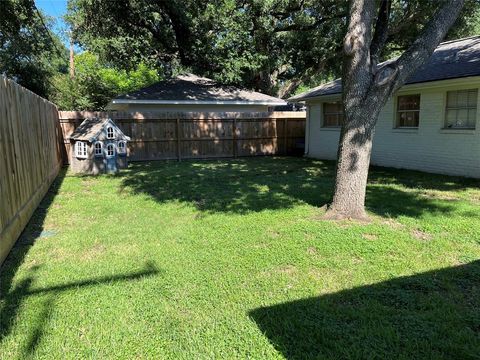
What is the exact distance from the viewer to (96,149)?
11109 millimetres

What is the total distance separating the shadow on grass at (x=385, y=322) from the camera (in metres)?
2.64

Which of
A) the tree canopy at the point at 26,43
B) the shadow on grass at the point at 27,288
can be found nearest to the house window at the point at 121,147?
the tree canopy at the point at 26,43

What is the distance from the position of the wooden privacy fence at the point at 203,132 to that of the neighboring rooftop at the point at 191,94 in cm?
137

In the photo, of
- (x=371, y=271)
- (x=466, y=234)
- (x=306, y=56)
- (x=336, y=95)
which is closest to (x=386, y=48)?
(x=306, y=56)

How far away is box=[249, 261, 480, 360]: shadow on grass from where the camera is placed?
2645 millimetres

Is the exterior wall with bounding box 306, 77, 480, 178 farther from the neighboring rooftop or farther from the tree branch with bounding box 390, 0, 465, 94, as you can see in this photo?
the neighboring rooftop

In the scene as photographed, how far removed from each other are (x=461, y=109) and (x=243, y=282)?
8.87 metres

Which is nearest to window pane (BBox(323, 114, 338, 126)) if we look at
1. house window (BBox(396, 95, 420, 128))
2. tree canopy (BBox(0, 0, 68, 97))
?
house window (BBox(396, 95, 420, 128))

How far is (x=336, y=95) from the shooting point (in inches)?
529

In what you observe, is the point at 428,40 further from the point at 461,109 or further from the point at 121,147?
the point at 121,147

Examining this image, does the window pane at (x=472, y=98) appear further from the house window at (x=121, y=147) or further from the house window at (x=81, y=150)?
the house window at (x=81, y=150)

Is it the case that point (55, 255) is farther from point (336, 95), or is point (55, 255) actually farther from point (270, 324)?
point (336, 95)

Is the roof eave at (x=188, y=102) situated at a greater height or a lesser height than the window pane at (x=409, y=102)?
greater

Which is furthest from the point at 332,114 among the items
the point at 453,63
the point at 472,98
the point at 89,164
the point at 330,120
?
the point at 89,164
